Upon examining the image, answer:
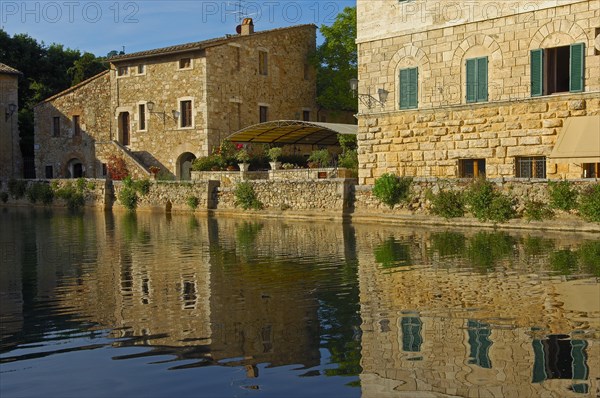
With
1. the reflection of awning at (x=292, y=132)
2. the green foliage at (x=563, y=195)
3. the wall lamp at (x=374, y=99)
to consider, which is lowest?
the green foliage at (x=563, y=195)

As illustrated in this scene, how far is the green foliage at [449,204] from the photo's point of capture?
68.0 feet

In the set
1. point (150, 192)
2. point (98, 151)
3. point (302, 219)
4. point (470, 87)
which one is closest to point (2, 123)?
point (98, 151)

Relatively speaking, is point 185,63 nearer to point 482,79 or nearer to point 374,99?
point 374,99

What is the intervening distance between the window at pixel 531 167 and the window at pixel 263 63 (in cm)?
1854

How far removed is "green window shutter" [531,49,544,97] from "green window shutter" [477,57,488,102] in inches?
53.3

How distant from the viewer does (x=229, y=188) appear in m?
28.0

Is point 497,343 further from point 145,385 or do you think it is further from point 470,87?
point 470,87

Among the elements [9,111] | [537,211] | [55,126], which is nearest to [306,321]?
[537,211]

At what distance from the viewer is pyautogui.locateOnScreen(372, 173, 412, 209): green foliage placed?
22141 millimetres

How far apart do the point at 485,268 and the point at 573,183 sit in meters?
7.48

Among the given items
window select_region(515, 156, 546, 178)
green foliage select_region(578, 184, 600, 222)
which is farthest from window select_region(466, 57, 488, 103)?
green foliage select_region(578, 184, 600, 222)

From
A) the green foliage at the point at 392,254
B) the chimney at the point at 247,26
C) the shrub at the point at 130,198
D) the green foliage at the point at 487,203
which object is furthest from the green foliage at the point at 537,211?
the chimney at the point at 247,26

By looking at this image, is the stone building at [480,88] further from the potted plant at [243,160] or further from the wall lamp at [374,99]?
the potted plant at [243,160]

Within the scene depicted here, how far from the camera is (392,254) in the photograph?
48.3ft
